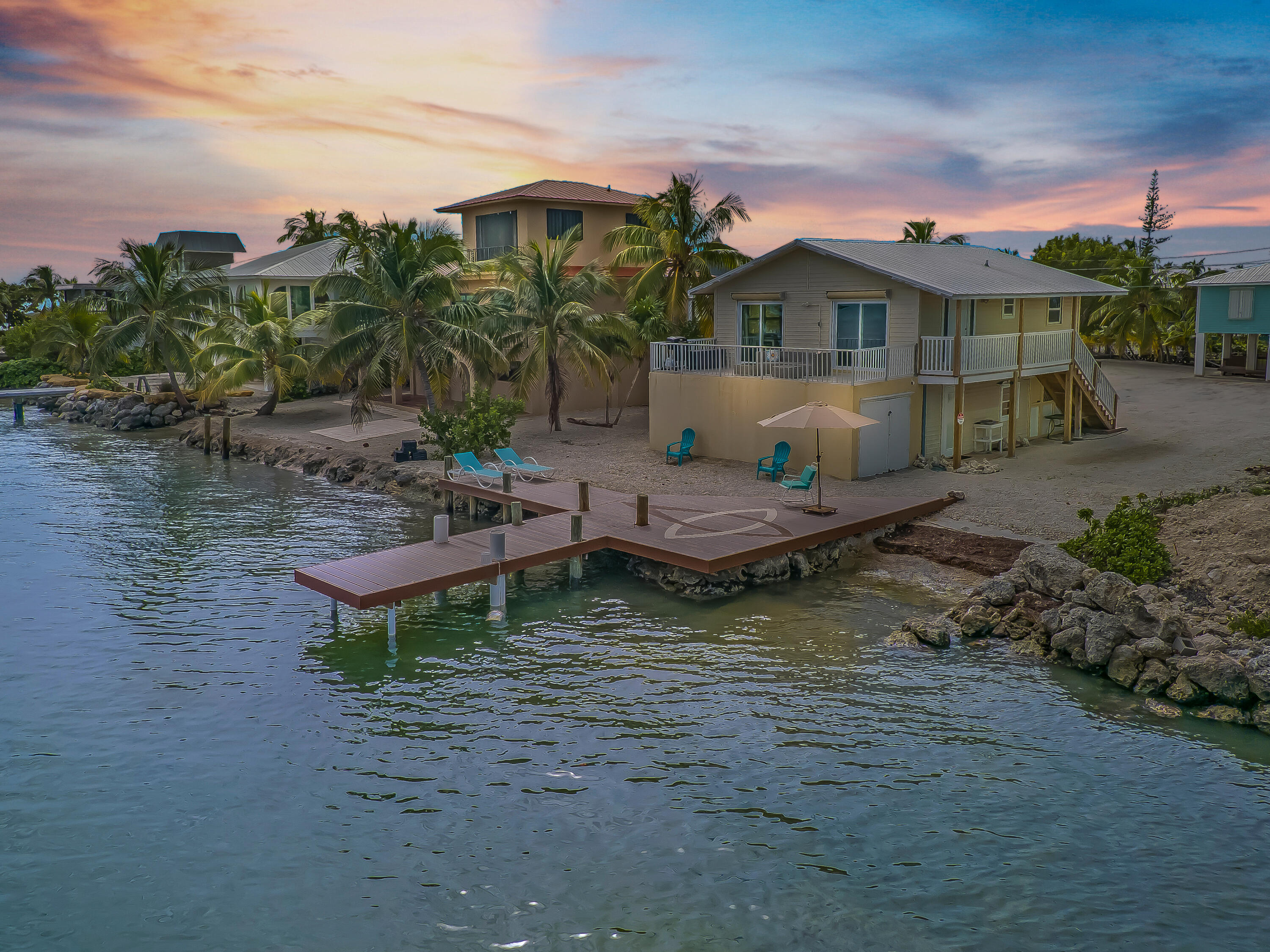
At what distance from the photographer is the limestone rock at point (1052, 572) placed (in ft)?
52.3

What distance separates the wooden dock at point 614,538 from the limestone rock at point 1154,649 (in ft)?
21.0

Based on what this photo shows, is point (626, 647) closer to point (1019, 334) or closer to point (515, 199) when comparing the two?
point (1019, 334)

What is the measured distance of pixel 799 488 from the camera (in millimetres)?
21672

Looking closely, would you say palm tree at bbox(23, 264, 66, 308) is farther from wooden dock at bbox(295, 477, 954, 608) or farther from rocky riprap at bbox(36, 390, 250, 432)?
wooden dock at bbox(295, 477, 954, 608)

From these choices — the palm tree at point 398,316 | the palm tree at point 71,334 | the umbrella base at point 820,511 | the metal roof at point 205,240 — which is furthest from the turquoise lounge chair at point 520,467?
the metal roof at point 205,240

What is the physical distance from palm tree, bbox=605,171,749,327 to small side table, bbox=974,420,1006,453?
10.4 metres

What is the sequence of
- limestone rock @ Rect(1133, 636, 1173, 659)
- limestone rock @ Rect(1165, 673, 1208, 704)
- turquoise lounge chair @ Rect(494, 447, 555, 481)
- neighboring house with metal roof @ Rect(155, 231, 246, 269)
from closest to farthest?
limestone rock @ Rect(1165, 673, 1208, 704) → limestone rock @ Rect(1133, 636, 1173, 659) → turquoise lounge chair @ Rect(494, 447, 555, 481) → neighboring house with metal roof @ Rect(155, 231, 246, 269)

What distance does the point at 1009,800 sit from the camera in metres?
10.8

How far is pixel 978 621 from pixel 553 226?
991 inches

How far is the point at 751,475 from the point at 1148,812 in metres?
15.4

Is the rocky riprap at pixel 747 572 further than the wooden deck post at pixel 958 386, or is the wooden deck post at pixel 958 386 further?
the wooden deck post at pixel 958 386

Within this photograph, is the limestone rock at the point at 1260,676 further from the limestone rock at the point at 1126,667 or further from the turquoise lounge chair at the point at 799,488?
the turquoise lounge chair at the point at 799,488

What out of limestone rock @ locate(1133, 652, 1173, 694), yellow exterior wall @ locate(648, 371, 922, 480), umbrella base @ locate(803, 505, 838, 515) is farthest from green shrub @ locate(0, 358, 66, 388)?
limestone rock @ locate(1133, 652, 1173, 694)

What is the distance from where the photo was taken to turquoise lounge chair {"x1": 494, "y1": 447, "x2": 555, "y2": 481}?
2419cm
